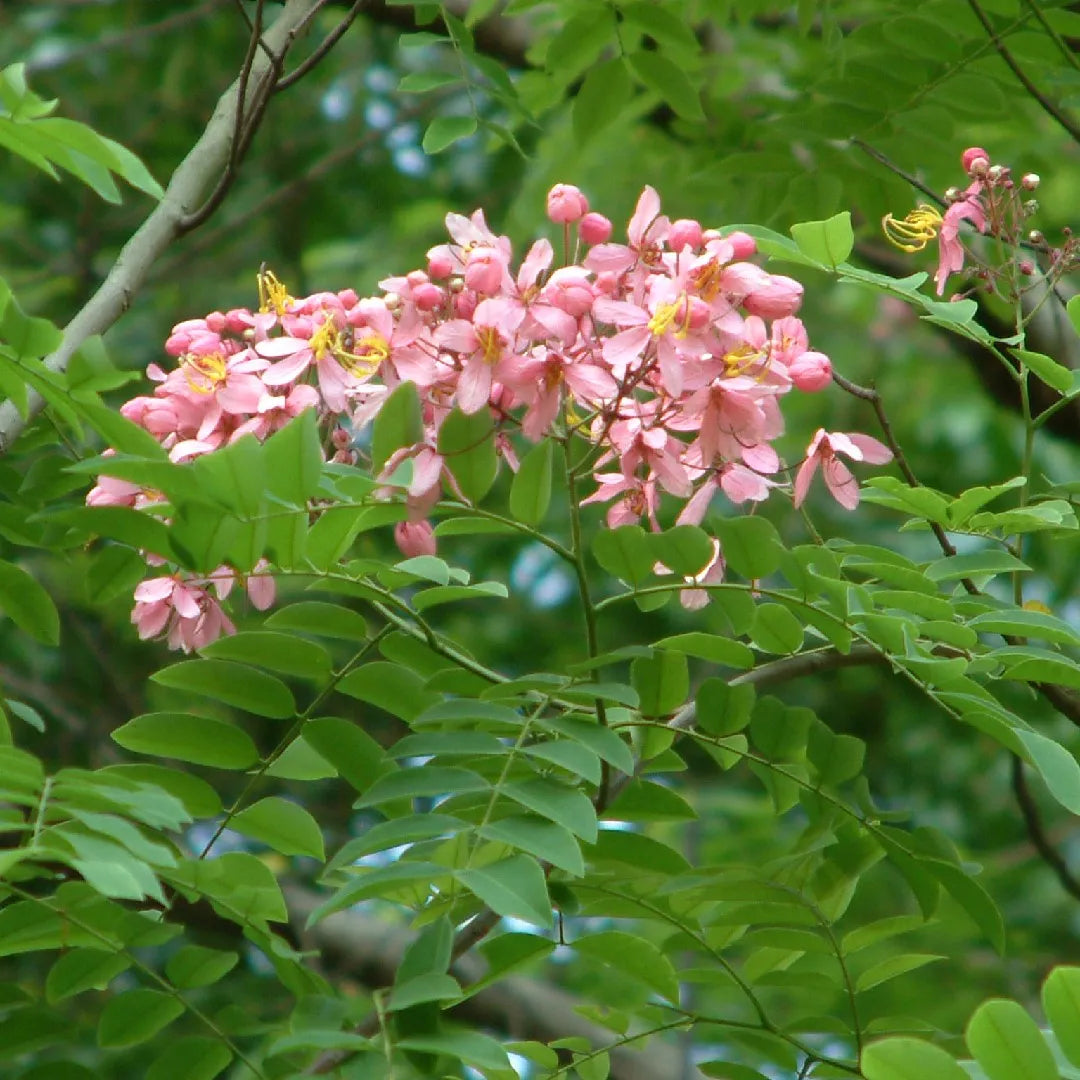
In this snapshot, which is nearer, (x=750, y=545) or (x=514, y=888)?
(x=514, y=888)

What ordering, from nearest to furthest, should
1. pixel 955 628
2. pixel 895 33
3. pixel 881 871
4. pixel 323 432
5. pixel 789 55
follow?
pixel 955 628 < pixel 323 432 < pixel 895 33 < pixel 789 55 < pixel 881 871

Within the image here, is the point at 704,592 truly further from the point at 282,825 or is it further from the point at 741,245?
the point at 282,825

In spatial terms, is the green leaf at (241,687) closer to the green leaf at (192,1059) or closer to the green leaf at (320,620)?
the green leaf at (320,620)

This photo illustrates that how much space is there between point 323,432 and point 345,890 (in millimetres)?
518

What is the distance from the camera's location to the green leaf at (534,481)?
1.18 m

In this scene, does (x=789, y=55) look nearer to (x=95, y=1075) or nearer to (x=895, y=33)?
(x=895, y=33)

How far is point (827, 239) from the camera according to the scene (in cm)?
134

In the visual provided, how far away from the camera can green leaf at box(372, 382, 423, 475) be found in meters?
1.15

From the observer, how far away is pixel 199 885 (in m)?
1.12

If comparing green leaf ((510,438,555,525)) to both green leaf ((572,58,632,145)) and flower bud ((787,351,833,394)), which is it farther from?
green leaf ((572,58,632,145))

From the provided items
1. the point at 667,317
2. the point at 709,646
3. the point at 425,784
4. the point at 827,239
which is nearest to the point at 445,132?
the point at 827,239

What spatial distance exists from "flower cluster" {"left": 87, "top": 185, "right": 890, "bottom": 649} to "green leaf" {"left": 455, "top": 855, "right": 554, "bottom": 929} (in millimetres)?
291

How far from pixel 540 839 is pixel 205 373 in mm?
485

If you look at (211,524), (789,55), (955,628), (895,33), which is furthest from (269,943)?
(789,55)
